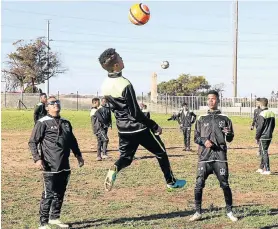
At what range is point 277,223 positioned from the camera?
9.16 m

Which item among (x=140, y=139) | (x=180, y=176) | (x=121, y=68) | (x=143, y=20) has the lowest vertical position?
(x=180, y=176)

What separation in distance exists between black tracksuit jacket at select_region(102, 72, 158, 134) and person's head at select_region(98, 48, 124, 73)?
0.09 metres

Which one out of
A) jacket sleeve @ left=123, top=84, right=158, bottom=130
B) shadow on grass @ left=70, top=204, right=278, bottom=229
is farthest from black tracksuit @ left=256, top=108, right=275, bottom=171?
jacket sleeve @ left=123, top=84, right=158, bottom=130

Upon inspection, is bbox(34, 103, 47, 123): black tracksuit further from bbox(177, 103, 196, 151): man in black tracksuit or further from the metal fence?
the metal fence

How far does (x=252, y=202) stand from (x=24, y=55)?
74075mm

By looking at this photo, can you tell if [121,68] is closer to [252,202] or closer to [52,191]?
[52,191]

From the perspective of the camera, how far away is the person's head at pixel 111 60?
7.89 m

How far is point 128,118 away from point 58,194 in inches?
79.4

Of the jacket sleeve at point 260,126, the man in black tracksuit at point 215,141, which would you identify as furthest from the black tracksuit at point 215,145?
the jacket sleeve at point 260,126

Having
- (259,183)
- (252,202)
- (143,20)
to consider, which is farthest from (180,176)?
(143,20)

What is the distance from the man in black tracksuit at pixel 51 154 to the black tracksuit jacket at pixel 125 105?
1.37m

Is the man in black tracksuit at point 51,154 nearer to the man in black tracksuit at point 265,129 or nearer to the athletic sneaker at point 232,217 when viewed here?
the athletic sneaker at point 232,217

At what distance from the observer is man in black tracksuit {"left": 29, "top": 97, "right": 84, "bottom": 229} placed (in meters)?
8.90

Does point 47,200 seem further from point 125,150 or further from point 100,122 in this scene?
point 100,122
